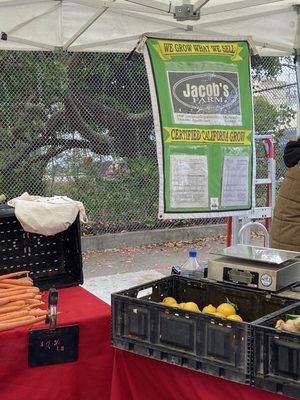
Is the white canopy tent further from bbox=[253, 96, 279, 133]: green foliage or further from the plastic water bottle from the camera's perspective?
bbox=[253, 96, 279, 133]: green foliage

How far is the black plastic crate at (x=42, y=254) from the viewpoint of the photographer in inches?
115

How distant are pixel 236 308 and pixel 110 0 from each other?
2.61 meters

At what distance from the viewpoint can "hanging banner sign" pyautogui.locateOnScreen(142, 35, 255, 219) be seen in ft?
11.6

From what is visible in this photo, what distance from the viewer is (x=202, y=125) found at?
3.70 metres

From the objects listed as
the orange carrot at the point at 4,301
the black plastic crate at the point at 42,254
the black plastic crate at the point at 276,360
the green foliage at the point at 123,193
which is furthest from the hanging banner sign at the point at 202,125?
the green foliage at the point at 123,193

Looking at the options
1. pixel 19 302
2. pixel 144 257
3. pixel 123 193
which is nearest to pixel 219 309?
pixel 19 302

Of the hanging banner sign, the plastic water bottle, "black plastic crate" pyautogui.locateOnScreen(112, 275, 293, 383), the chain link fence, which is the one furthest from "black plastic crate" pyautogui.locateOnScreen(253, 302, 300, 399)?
the chain link fence

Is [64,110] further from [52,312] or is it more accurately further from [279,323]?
[279,323]

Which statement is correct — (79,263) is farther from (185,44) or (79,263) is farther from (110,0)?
(110,0)

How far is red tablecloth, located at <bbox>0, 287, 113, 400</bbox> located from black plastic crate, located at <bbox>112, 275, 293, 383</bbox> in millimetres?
167

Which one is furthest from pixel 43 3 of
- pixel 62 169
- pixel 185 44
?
pixel 62 169

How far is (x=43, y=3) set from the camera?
4406mm

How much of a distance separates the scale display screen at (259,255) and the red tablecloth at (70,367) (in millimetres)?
691

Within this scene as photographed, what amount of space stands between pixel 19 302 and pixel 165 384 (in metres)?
0.78
